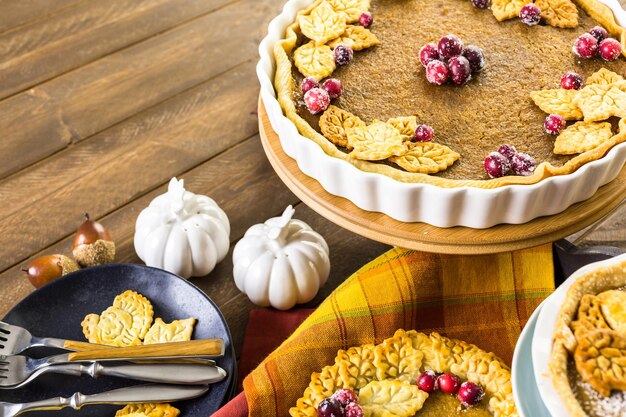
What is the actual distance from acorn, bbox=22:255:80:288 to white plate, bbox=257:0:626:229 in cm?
59

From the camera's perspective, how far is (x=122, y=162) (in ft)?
6.32

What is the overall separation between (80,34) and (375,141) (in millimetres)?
1316

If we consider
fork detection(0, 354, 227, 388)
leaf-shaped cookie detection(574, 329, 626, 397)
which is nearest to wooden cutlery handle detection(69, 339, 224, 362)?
fork detection(0, 354, 227, 388)

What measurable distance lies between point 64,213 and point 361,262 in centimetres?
72

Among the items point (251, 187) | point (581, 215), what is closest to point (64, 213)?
point (251, 187)

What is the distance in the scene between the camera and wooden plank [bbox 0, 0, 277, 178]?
1989 millimetres

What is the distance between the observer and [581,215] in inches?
51.9

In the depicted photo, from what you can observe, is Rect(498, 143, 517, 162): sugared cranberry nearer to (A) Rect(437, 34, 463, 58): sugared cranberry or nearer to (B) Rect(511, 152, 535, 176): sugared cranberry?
(B) Rect(511, 152, 535, 176): sugared cranberry

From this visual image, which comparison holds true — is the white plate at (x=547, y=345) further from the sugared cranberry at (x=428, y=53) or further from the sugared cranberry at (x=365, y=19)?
the sugared cranberry at (x=365, y=19)

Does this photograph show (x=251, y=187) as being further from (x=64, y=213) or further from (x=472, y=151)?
(x=472, y=151)

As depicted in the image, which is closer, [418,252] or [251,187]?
[418,252]

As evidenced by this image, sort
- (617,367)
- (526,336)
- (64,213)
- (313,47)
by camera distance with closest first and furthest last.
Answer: (617,367)
(526,336)
(313,47)
(64,213)

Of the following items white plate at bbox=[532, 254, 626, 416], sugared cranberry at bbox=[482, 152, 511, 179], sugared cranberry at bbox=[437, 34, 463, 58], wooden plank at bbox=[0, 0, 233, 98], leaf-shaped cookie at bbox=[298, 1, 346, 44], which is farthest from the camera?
wooden plank at bbox=[0, 0, 233, 98]

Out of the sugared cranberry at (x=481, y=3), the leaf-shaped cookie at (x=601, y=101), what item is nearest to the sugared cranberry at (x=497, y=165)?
the leaf-shaped cookie at (x=601, y=101)
